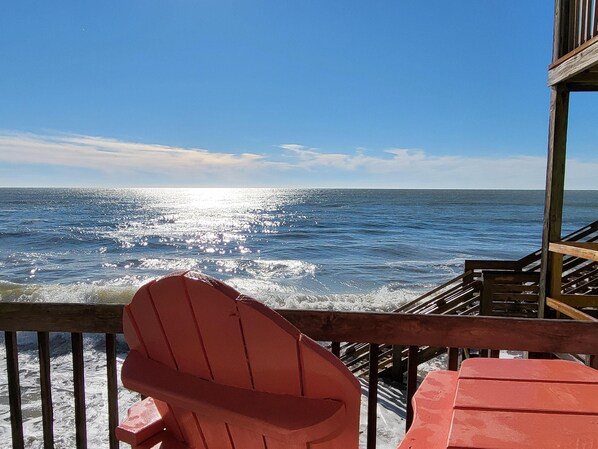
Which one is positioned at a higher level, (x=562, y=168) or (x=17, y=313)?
(x=562, y=168)

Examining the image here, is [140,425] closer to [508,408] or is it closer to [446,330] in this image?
[508,408]

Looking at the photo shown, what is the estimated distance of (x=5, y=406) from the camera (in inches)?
153

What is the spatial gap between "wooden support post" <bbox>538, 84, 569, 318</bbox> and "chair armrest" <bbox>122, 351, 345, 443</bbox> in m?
3.49

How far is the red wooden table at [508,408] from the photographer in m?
0.77

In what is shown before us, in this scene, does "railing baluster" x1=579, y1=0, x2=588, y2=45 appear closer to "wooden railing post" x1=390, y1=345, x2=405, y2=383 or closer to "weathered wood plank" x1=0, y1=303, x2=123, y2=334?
"weathered wood plank" x1=0, y1=303, x2=123, y2=334

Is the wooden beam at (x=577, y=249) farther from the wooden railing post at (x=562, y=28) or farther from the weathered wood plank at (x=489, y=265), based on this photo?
the weathered wood plank at (x=489, y=265)

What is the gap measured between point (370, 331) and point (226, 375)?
700 millimetres

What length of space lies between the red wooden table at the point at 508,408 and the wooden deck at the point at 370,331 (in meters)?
0.23

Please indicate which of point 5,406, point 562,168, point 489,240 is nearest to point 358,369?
point 562,168

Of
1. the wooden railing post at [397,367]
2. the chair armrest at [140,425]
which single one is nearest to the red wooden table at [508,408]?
the chair armrest at [140,425]

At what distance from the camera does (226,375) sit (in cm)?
87

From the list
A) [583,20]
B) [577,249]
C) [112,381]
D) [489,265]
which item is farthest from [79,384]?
[489,265]

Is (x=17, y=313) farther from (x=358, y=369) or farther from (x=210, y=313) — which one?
(x=358, y=369)

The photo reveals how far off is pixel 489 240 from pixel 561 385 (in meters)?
24.2
